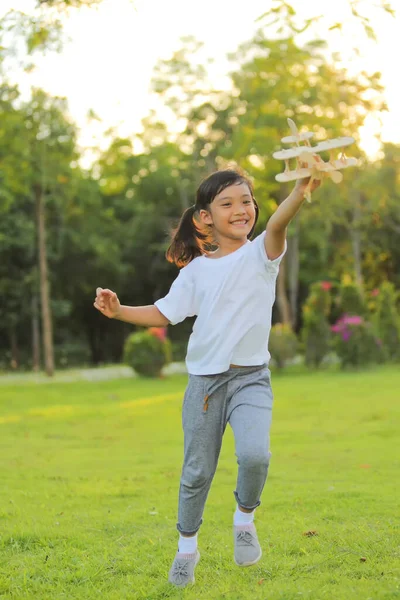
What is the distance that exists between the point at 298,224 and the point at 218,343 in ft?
97.0

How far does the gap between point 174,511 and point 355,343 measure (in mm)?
15805

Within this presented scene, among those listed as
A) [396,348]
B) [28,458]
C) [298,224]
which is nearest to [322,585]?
[28,458]

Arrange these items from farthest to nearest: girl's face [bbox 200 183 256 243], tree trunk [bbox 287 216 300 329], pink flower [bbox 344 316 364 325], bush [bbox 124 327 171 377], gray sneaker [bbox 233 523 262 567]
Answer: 1. tree trunk [bbox 287 216 300 329]
2. pink flower [bbox 344 316 364 325]
3. bush [bbox 124 327 171 377]
4. girl's face [bbox 200 183 256 243]
5. gray sneaker [bbox 233 523 262 567]

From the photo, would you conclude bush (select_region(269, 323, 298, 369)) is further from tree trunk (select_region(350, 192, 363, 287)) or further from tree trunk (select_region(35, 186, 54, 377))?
tree trunk (select_region(350, 192, 363, 287))

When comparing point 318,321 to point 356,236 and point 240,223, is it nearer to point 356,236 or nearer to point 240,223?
point 356,236

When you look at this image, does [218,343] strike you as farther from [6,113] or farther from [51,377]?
[51,377]

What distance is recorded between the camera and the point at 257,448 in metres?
3.65

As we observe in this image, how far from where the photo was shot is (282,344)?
21328 mm

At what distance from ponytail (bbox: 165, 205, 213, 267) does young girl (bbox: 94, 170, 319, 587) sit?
0.25m

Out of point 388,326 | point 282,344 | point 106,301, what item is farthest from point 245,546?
point 388,326

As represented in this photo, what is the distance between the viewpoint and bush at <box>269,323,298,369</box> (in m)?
21.2

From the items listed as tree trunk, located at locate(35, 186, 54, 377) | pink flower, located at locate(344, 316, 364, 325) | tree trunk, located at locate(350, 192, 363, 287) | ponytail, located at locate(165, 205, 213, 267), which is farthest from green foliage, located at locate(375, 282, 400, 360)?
ponytail, located at locate(165, 205, 213, 267)

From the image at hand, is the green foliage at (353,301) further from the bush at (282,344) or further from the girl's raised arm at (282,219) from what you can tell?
the girl's raised arm at (282,219)

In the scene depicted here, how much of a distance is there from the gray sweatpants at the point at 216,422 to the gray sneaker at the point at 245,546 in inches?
4.7
